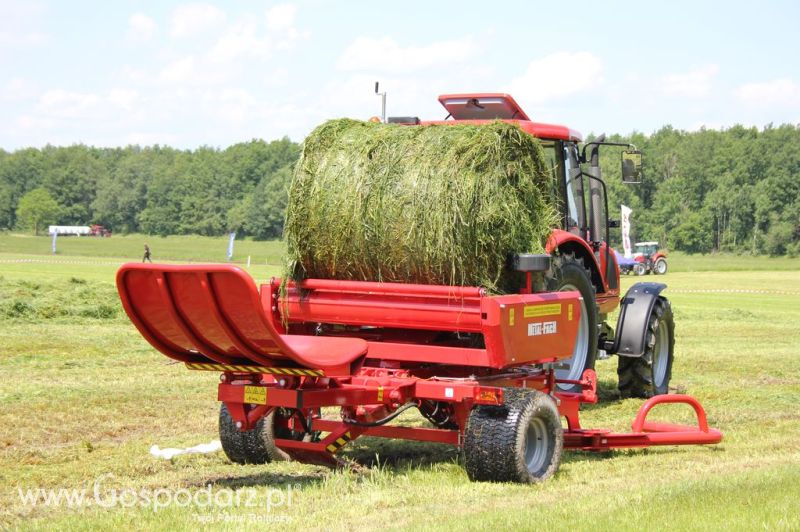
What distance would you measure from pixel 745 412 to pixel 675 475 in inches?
140

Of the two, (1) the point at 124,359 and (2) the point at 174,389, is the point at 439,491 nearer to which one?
(2) the point at 174,389

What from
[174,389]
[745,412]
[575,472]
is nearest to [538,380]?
[575,472]

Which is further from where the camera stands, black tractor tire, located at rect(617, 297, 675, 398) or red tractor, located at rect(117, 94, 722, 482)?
black tractor tire, located at rect(617, 297, 675, 398)

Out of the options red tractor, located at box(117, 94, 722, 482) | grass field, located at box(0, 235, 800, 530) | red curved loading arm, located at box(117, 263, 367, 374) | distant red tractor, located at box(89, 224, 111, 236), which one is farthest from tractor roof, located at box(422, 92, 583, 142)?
distant red tractor, located at box(89, 224, 111, 236)

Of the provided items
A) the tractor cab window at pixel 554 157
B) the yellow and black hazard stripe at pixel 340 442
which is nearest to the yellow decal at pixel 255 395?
the yellow and black hazard stripe at pixel 340 442

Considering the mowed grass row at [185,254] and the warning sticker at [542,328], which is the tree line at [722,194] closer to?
the mowed grass row at [185,254]

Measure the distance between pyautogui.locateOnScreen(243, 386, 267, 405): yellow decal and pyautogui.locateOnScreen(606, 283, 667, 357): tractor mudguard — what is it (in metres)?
5.05

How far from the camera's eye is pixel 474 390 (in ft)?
23.7

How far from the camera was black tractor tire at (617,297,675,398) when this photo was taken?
11445 mm

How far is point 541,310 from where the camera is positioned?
7.87 metres

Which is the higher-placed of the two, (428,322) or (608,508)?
(428,322)

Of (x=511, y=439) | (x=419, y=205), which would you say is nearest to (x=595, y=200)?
(x=419, y=205)

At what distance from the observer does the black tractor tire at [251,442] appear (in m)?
8.02

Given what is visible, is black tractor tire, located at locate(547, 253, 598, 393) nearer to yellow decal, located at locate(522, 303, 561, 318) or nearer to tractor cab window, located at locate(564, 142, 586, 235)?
tractor cab window, located at locate(564, 142, 586, 235)
